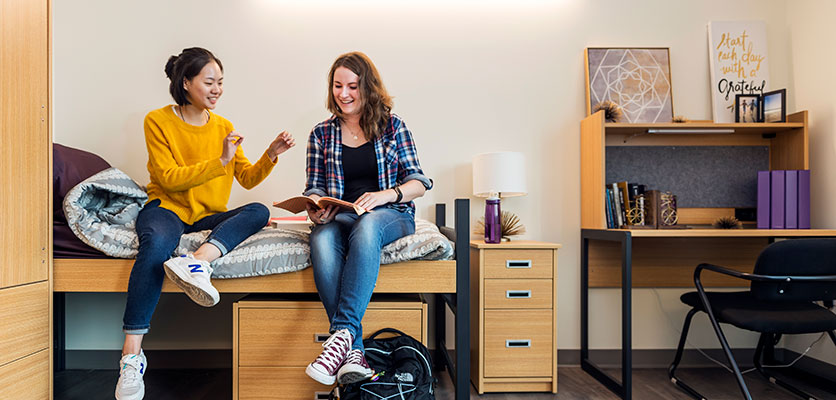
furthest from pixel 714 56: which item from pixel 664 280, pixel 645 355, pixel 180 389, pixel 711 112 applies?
pixel 180 389

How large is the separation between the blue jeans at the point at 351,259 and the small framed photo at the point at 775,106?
6.51 feet

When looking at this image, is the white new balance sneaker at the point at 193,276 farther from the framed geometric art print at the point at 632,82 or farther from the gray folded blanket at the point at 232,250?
the framed geometric art print at the point at 632,82

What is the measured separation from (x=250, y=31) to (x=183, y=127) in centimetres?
85

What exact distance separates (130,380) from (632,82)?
2597mm

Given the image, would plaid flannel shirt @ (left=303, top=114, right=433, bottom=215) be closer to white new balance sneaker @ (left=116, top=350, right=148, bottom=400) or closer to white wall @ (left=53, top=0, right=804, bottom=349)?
white wall @ (left=53, top=0, right=804, bottom=349)

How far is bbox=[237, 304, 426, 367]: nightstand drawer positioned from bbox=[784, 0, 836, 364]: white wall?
213cm

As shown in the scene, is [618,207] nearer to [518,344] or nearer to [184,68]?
[518,344]

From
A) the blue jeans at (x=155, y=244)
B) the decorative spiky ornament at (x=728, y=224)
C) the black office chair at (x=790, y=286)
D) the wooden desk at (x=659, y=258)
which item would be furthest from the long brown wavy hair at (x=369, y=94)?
the decorative spiky ornament at (x=728, y=224)

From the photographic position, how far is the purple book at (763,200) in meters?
2.36

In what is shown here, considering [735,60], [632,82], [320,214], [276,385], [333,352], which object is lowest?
[276,385]

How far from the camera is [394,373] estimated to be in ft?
5.09

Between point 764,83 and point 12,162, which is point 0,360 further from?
point 764,83

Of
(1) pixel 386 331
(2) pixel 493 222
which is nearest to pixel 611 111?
(2) pixel 493 222

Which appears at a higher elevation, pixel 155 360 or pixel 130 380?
pixel 130 380
